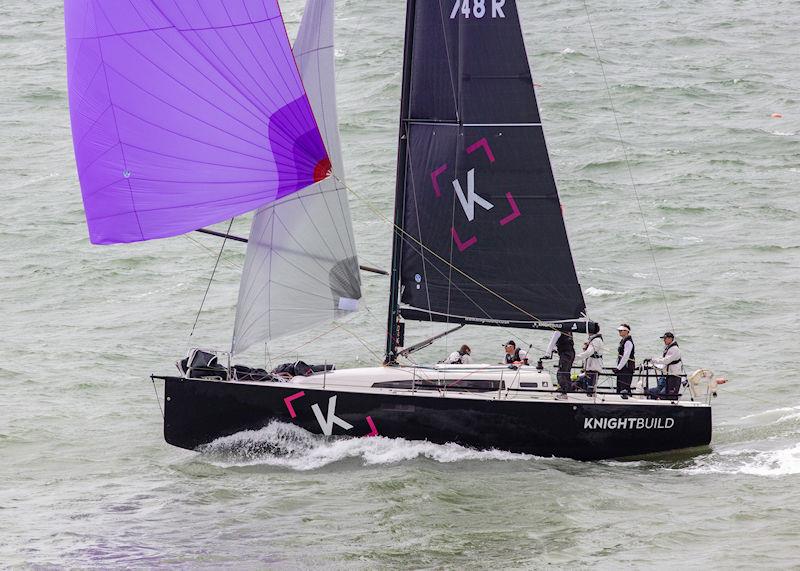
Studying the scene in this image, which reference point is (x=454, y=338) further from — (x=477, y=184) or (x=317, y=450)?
(x=317, y=450)

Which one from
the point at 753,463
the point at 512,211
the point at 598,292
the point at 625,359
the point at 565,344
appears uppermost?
the point at 512,211

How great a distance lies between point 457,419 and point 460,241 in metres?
2.73

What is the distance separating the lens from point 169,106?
54.9 ft

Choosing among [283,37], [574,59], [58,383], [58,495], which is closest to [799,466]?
[283,37]

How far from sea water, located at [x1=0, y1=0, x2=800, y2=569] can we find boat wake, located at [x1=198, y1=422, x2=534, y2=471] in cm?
3

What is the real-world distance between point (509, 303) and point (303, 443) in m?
3.75

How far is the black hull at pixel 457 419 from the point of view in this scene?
1788 centimetres

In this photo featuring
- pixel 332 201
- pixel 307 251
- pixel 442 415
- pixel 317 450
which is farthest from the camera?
pixel 307 251

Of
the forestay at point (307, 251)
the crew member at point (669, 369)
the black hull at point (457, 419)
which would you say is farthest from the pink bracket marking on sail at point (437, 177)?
the crew member at point (669, 369)

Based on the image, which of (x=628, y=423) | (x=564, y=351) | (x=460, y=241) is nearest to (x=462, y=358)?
(x=564, y=351)

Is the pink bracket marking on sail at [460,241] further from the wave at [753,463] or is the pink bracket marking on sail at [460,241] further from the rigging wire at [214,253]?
the rigging wire at [214,253]

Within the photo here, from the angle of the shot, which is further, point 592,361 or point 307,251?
point 592,361

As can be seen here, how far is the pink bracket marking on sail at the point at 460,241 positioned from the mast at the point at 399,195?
80 cm

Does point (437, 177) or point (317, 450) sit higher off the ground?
point (437, 177)
